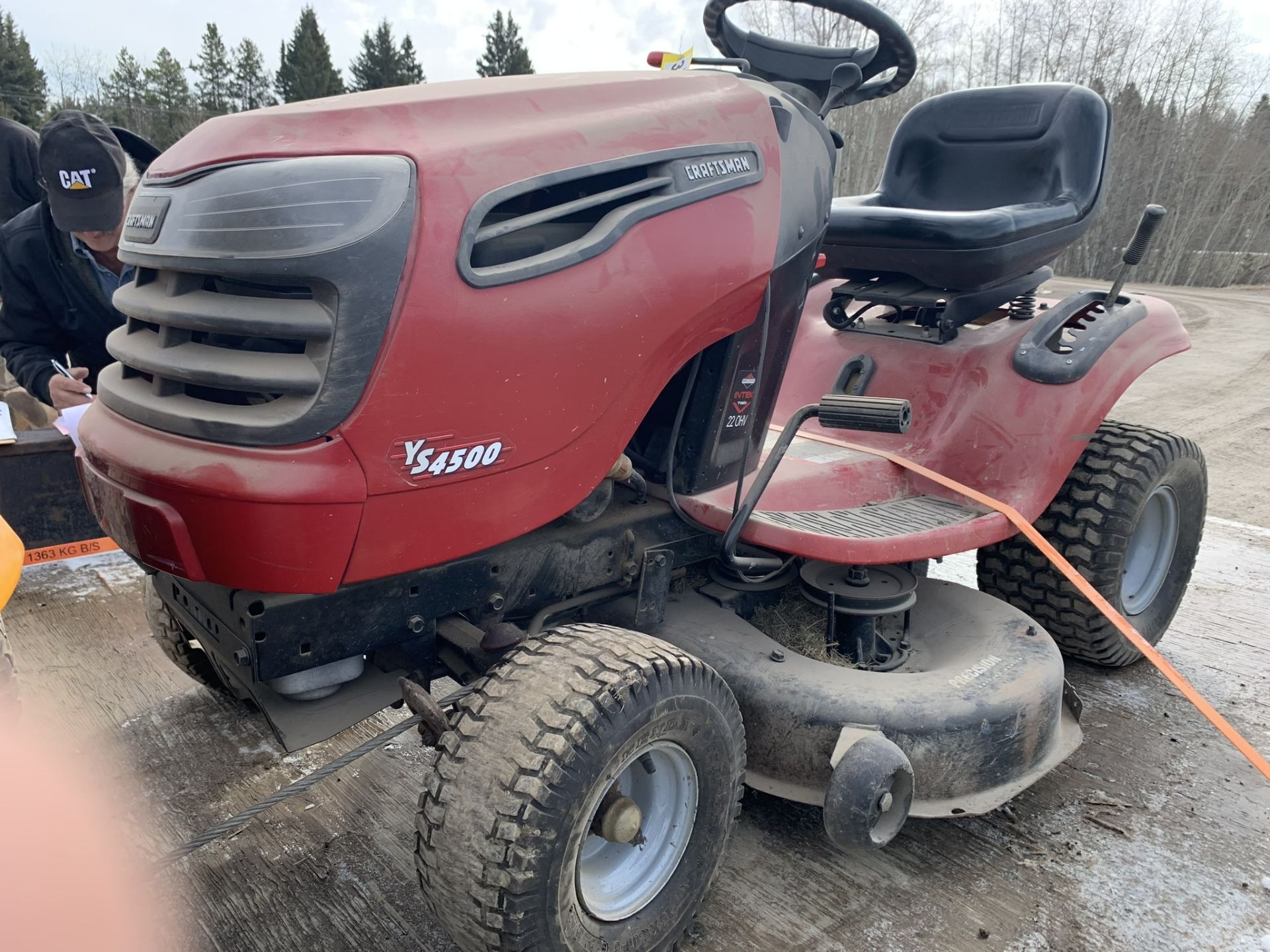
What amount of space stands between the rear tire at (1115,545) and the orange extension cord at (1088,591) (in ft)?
1.21

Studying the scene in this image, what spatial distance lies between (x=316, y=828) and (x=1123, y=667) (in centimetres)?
247

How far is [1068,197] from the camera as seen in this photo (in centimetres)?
301

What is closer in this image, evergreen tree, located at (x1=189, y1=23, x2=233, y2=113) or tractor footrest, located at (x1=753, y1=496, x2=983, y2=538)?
tractor footrest, located at (x1=753, y1=496, x2=983, y2=538)

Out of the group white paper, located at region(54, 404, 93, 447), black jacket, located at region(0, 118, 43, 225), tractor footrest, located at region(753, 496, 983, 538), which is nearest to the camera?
tractor footrest, located at region(753, 496, 983, 538)

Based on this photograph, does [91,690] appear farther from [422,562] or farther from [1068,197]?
[1068,197]

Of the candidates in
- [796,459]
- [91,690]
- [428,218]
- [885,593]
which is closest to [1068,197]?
[796,459]

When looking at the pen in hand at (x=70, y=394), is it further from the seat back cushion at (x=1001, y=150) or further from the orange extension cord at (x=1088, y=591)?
the seat back cushion at (x=1001, y=150)

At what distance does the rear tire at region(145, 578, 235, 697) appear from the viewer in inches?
92.4

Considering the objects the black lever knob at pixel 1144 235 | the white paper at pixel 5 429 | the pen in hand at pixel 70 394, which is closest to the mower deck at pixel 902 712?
the black lever knob at pixel 1144 235

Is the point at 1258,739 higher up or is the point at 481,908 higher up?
the point at 481,908

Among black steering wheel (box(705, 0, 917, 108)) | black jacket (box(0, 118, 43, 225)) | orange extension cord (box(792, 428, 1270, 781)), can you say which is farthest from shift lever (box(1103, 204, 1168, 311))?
black jacket (box(0, 118, 43, 225))

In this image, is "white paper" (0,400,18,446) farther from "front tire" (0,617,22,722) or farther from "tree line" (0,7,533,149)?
"tree line" (0,7,533,149)

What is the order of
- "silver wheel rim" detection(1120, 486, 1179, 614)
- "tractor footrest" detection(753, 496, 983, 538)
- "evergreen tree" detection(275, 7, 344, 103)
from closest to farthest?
"tractor footrest" detection(753, 496, 983, 538), "silver wheel rim" detection(1120, 486, 1179, 614), "evergreen tree" detection(275, 7, 344, 103)

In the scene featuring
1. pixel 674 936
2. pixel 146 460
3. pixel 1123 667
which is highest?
pixel 146 460
